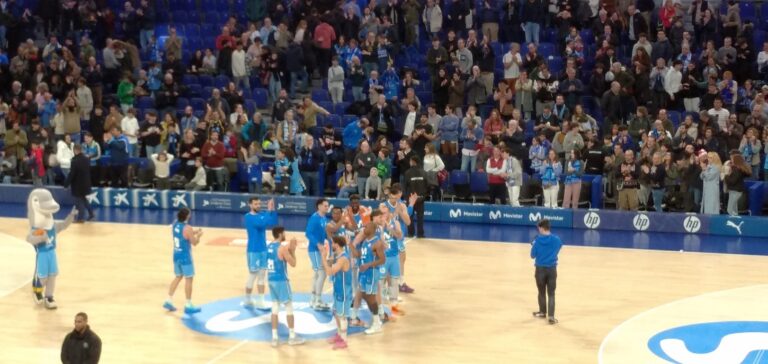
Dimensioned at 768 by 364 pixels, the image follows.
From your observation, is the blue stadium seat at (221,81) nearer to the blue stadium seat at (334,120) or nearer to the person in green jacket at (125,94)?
the person in green jacket at (125,94)

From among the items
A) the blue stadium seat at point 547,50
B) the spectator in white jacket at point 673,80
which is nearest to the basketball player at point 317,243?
the spectator in white jacket at point 673,80

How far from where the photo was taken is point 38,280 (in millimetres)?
20578

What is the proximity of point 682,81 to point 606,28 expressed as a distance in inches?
99.9

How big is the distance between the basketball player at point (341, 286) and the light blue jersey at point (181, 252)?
2.64 meters

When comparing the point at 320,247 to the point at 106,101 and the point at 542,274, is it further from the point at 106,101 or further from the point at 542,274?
the point at 106,101

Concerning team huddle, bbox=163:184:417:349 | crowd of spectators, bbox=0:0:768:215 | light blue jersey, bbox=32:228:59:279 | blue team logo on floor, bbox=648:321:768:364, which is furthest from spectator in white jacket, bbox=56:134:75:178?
blue team logo on floor, bbox=648:321:768:364

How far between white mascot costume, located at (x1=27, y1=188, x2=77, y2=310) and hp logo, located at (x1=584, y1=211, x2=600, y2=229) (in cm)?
1258

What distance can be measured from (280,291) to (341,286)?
92cm

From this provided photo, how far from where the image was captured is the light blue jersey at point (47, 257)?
20031mm

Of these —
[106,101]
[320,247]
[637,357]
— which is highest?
[106,101]

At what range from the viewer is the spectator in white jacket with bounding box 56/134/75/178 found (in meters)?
31.3

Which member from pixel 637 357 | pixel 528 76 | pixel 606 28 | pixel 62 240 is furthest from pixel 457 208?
pixel 637 357

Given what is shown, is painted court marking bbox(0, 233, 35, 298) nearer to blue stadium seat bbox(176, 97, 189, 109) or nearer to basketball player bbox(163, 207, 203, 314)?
basketball player bbox(163, 207, 203, 314)

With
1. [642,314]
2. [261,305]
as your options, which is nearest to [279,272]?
[261,305]
